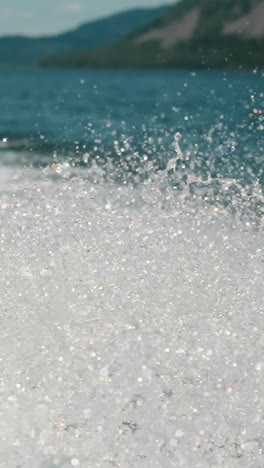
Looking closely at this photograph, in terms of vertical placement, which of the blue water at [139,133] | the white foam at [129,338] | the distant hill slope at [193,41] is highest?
the distant hill slope at [193,41]

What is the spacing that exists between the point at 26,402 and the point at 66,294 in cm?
127

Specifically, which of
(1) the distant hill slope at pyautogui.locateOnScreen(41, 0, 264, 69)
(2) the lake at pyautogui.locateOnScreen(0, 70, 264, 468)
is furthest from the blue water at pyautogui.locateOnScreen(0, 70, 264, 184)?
(1) the distant hill slope at pyautogui.locateOnScreen(41, 0, 264, 69)

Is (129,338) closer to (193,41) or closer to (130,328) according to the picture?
(130,328)

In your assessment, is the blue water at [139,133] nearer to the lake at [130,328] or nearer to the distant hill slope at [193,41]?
the lake at [130,328]

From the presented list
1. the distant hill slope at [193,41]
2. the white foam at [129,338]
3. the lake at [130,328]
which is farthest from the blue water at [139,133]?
the distant hill slope at [193,41]

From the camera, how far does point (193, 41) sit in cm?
12200

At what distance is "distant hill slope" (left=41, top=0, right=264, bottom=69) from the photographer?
107125 millimetres

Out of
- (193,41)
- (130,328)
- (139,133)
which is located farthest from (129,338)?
(193,41)

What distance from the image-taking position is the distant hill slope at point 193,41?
4218 inches

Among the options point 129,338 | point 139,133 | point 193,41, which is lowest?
point 129,338

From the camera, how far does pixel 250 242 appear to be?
247 inches

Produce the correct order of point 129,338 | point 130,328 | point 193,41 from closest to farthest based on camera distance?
point 129,338 → point 130,328 → point 193,41

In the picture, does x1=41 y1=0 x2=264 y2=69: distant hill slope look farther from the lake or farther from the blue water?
the lake

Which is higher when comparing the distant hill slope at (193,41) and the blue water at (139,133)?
the distant hill slope at (193,41)
